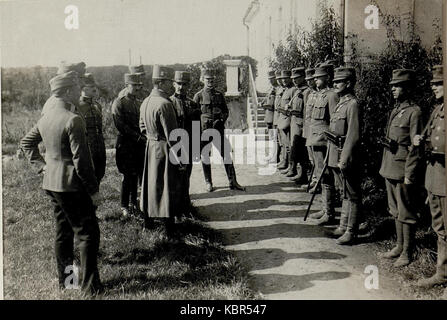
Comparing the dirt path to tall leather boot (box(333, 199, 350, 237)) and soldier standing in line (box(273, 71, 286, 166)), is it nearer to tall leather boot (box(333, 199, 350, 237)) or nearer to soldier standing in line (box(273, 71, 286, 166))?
tall leather boot (box(333, 199, 350, 237))

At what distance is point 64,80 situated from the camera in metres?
4.25

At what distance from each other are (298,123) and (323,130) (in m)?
1.96

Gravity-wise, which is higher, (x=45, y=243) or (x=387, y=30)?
(x=387, y=30)

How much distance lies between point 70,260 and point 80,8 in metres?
2.98

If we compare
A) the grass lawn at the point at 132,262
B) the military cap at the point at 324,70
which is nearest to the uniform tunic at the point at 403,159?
the military cap at the point at 324,70

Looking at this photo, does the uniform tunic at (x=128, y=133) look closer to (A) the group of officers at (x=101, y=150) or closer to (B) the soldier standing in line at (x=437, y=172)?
(A) the group of officers at (x=101, y=150)

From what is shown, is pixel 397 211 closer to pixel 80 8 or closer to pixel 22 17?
pixel 80 8

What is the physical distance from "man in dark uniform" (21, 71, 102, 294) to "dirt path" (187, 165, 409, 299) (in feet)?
5.75

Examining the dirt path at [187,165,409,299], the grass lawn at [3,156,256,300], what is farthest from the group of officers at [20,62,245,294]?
the dirt path at [187,165,409,299]

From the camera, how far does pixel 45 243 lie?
5.36m

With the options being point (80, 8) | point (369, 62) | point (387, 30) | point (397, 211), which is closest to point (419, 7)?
point (387, 30)

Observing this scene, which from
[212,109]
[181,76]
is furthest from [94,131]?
[212,109]

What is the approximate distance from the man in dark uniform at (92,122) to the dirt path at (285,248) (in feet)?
6.27

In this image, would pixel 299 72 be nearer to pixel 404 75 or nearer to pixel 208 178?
pixel 208 178
